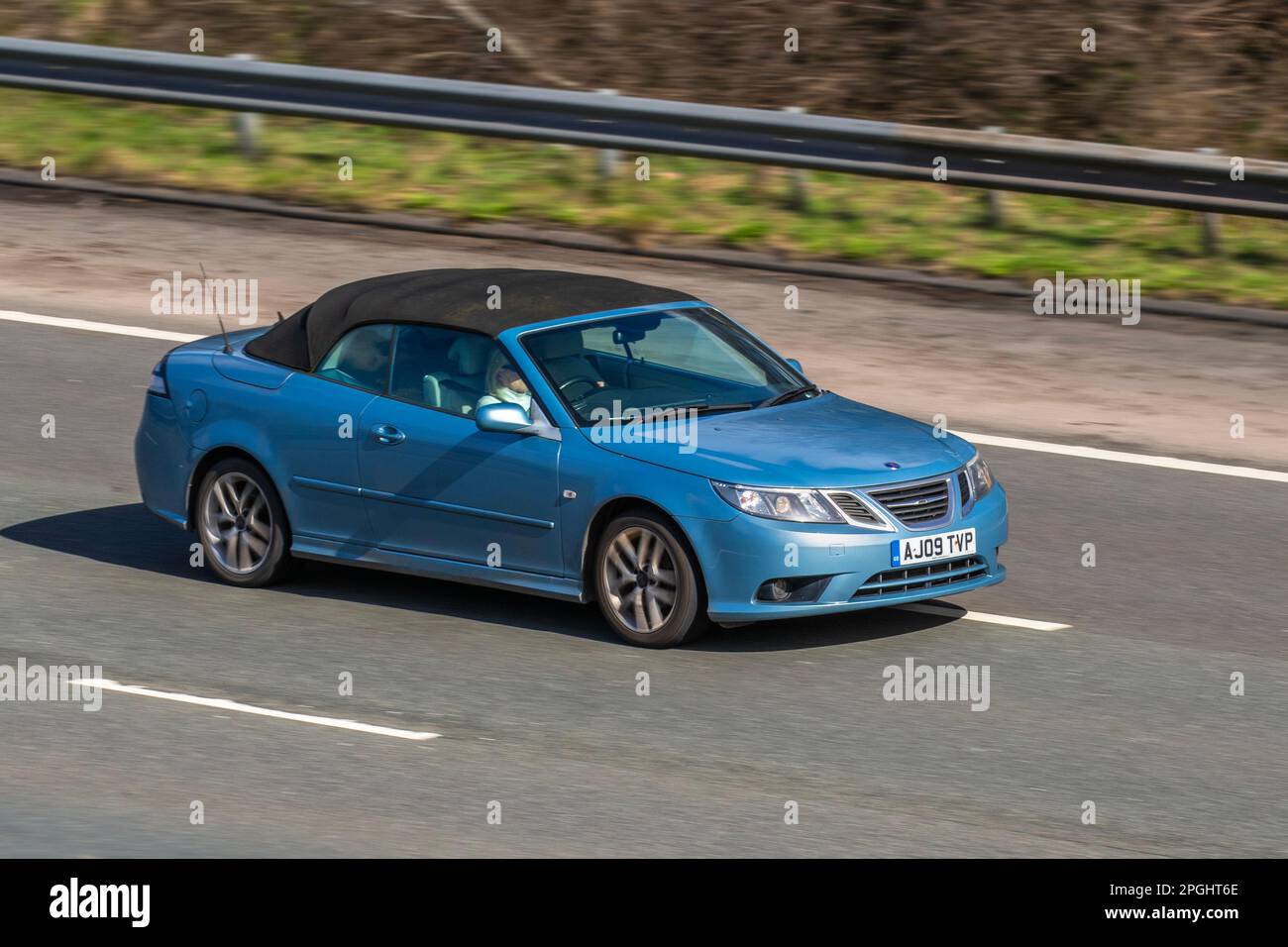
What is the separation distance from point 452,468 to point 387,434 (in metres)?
0.39

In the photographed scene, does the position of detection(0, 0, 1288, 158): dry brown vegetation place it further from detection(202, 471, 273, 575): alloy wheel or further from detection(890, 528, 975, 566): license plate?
detection(202, 471, 273, 575): alloy wheel

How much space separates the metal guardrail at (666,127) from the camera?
16594mm

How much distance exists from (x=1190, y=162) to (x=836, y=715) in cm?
903

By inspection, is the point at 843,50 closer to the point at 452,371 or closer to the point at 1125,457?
the point at 1125,457

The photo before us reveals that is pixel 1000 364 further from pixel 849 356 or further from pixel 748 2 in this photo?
pixel 748 2

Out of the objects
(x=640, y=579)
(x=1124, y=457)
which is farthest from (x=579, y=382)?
(x=1124, y=457)

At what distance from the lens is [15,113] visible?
21.1 m

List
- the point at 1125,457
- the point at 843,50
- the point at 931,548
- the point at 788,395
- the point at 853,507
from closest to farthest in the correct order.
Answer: the point at 853,507, the point at 931,548, the point at 788,395, the point at 1125,457, the point at 843,50

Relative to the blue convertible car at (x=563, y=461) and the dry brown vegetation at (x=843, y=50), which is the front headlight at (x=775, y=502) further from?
the dry brown vegetation at (x=843, y=50)

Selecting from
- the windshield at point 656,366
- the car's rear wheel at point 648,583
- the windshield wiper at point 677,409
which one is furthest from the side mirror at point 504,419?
the car's rear wheel at point 648,583

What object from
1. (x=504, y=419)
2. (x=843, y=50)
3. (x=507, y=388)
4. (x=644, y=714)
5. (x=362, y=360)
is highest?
(x=843, y=50)

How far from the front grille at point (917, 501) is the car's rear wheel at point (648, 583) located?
34.6 inches

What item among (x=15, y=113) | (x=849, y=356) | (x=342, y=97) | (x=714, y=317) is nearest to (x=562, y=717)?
(x=714, y=317)

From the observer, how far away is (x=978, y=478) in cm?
1005
